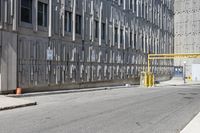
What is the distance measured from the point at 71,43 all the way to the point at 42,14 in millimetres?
4839

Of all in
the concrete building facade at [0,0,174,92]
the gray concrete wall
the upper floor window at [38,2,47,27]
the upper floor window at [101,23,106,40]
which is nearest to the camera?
the gray concrete wall

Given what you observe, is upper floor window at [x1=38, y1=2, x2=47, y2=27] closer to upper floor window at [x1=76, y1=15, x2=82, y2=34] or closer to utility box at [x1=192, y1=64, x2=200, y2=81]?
upper floor window at [x1=76, y1=15, x2=82, y2=34]

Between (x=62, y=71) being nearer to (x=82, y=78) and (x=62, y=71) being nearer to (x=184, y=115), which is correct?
(x=82, y=78)

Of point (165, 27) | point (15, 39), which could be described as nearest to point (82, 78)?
point (15, 39)

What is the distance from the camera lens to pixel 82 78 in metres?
33.5

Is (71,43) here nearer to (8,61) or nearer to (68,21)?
(68,21)

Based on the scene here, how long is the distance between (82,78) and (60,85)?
4.01 meters

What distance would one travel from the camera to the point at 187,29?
7994 centimetres

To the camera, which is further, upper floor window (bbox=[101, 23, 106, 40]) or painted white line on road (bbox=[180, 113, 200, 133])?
upper floor window (bbox=[101, 23, 106, 40])

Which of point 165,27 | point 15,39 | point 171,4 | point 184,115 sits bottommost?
point 184,115

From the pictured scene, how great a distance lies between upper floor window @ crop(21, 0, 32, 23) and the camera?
2533cm

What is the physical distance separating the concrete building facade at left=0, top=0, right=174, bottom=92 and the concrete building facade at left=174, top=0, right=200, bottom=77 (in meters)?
26.0

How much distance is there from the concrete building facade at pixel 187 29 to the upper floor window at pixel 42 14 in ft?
181

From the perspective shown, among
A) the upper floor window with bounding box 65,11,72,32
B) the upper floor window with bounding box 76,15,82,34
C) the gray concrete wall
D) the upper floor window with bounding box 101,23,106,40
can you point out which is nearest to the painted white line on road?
the gray concrete wall
